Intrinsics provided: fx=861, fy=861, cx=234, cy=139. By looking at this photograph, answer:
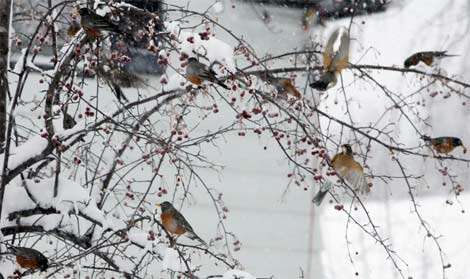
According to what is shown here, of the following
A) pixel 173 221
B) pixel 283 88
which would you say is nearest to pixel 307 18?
pixel 283 88

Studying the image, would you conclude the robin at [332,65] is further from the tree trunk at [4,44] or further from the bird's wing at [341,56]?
the tree trunk at [4,44]

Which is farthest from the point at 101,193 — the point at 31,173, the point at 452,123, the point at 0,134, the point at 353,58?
the point at 452,123

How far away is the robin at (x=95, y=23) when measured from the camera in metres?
2.20

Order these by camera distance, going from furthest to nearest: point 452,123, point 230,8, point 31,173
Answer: point 452,123, point 230,8, point 31,173

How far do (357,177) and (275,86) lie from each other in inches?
22.0

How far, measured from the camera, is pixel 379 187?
4.15 metres

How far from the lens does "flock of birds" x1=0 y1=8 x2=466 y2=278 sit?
2250 mm

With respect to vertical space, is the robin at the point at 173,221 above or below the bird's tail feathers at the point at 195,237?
above

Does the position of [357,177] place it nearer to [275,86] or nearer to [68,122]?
[275,86]

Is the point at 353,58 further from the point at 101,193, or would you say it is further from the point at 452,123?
the point at 101,193

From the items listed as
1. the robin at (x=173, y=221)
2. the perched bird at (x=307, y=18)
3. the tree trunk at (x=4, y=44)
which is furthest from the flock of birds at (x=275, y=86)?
the perched bird at (x=307, y=18)

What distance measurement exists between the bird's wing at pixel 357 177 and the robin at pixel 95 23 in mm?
981

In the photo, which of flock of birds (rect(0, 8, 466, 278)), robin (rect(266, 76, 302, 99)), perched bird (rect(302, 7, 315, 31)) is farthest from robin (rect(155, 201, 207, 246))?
perched bird (rect(302, 7, 315, 31))

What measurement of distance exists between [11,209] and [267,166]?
1616mm
